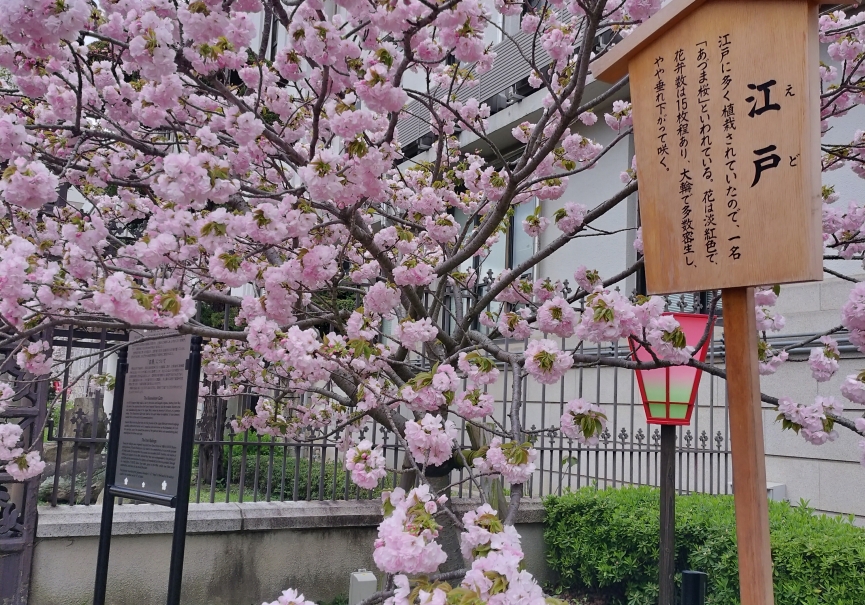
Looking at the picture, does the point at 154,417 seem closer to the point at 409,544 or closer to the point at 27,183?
the point at 27,183

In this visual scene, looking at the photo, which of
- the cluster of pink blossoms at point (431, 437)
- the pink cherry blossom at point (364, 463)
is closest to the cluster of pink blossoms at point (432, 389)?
Result: the cluster of pink blossoms at point (431, 437)

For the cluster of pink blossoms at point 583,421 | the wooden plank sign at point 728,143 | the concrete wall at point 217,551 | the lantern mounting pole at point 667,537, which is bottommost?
the concrete wall at point 217,551

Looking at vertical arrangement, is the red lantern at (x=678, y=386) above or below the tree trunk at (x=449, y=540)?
above

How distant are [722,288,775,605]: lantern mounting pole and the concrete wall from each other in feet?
12.2

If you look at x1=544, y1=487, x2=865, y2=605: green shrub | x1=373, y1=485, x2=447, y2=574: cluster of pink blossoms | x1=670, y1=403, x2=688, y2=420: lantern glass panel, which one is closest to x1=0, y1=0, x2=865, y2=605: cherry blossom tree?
x1=373, y1=485, x2=447, y2=574: cluster of pink blossoms

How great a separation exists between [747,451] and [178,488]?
2555 mm

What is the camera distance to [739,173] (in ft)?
7.11

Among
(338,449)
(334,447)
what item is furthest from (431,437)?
(338,449)

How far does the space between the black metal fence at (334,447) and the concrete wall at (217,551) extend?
202mm

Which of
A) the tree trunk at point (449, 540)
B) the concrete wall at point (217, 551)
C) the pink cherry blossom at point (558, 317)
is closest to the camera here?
the pink cherry blossom at point (558, 317)

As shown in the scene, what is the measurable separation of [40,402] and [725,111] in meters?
4.61

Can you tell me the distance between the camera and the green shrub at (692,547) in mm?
3984

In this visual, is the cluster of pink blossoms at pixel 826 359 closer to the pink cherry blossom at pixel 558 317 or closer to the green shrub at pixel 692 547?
the green shrub at pixel 692 547

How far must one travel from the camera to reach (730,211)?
7.16 feet
